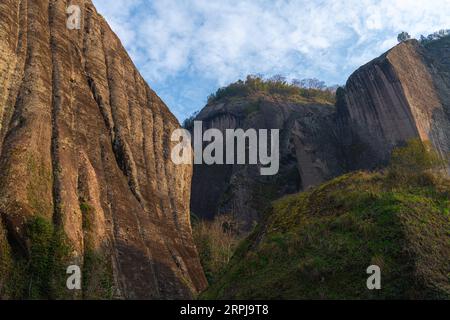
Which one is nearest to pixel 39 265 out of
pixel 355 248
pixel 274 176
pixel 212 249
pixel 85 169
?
pixel 85 169

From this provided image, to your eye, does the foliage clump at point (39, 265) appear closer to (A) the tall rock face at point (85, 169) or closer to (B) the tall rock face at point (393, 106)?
(A) the tall rock face at point (85, 169)

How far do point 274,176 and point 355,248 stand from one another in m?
57.1

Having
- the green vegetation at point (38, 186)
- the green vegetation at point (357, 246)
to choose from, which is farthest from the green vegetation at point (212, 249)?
the green vegetation at point (357, 246)

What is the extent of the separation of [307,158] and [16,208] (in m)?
50.1

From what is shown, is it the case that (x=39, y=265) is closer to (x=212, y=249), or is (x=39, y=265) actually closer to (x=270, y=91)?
(x=212, y=249)

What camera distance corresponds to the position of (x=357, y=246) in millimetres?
13422

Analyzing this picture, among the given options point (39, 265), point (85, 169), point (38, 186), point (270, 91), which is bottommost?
point (39, 265)

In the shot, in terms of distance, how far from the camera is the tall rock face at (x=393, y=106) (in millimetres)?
57875

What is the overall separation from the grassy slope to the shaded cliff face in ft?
147

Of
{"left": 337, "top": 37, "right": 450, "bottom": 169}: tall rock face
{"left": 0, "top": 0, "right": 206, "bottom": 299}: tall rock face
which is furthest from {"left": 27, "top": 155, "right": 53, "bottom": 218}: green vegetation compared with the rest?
{"left": 337, "top": 37, "right": 450, "bottom": 169}: tall rock face

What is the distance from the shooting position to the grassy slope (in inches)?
465

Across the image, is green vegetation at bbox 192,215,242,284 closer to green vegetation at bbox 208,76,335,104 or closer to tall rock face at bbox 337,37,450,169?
tall rock face at bbox 337,37,450,169

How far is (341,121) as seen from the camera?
6888 cm
